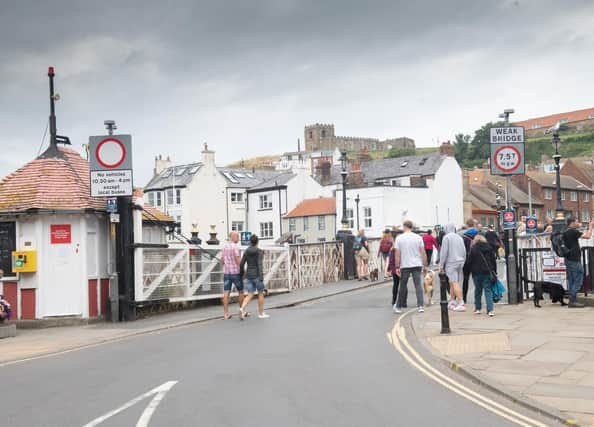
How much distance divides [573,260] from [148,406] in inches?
432

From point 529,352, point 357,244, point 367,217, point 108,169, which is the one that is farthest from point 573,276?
point 367,217

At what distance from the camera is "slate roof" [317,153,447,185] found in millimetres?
72094

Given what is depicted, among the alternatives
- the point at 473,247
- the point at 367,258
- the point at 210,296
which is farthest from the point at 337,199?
the point at 473,247

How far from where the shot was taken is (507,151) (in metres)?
17.5

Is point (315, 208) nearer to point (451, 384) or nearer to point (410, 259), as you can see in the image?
point (410, 259)

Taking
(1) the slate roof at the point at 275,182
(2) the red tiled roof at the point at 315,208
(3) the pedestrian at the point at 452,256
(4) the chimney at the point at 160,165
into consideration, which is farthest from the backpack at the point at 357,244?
(4) the chimney at the point at 160,165

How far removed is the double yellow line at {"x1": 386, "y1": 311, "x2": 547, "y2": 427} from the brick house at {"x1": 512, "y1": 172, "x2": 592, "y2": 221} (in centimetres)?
7877

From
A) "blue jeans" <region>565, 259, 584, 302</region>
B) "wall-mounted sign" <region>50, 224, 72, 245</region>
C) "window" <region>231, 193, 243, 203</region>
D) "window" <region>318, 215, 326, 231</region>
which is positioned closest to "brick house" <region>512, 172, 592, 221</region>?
"window" <region>318, 215, 326, 231</region>

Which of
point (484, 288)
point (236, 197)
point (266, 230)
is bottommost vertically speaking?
point (484, 288)

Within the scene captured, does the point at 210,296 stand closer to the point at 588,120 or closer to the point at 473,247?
the point at 473,247

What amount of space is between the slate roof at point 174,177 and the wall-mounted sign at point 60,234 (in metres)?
→ 54.4

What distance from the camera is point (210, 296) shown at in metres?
21.8

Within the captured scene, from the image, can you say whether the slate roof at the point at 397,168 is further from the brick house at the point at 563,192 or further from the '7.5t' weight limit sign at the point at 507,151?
the '7.5t' weight limit sign at the point at 507,151

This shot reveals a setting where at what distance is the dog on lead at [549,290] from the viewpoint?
1703 cm
